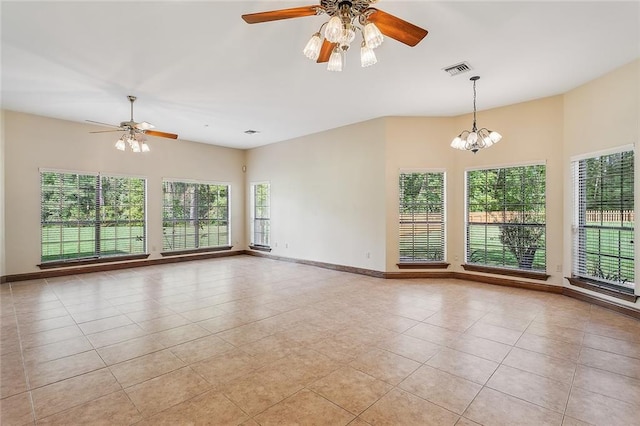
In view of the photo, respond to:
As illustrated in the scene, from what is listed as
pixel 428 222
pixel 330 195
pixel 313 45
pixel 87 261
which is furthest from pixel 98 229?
pixel 428 222

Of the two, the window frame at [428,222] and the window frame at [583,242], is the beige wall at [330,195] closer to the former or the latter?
the window frame at [428,222]

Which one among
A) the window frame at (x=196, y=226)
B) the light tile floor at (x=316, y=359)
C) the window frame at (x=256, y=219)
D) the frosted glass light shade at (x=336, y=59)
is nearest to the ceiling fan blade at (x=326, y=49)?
the frosted glass light shade at (x=336, y=59)

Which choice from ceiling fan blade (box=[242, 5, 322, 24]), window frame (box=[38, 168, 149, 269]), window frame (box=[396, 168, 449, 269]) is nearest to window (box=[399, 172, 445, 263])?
window frame (box=[396, 168, 449, 269])

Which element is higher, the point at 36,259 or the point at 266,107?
the point at 266,107

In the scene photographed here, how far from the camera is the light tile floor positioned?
2.11 meters

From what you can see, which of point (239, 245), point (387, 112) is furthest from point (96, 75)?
point (239, 245)

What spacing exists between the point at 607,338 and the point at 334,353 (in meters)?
2.91

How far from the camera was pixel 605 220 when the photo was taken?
427 centimetres

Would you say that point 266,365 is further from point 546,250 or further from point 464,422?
point 546,250

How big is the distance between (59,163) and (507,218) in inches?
339

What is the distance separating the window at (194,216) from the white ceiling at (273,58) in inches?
99.6

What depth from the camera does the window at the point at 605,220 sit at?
3.97 meters

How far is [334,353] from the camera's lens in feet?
9.66

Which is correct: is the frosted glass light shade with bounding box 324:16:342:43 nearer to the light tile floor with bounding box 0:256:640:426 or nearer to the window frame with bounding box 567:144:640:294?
the light tile floor with bounding box 0:256:640:426
